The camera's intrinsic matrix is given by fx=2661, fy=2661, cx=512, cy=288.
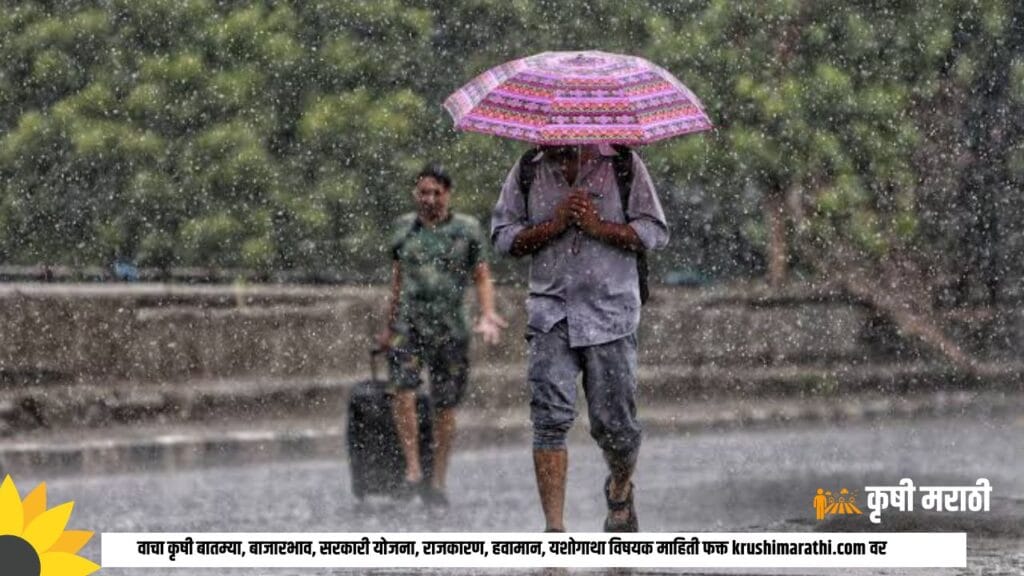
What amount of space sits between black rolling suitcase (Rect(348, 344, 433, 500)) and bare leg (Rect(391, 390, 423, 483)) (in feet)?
0.10

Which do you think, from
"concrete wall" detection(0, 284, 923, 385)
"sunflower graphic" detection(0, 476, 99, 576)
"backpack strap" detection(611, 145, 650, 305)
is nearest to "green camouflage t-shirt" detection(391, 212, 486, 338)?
"backpack strap" detection(611, 145, 650, 305)

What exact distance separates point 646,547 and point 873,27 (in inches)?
488

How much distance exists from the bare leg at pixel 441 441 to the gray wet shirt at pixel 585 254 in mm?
2238

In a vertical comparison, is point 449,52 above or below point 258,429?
above

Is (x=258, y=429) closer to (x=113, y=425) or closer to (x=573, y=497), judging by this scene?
(x=113, y=425)

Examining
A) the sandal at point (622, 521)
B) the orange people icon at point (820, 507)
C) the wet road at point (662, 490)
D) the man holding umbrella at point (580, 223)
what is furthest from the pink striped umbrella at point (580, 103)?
the orange people icon at point (820, 507)

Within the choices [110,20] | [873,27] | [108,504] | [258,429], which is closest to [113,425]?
[258,429]

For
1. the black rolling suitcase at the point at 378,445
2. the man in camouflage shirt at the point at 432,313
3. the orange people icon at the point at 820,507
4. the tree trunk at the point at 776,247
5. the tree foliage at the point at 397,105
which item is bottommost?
the orange people icon at the point at 820,507

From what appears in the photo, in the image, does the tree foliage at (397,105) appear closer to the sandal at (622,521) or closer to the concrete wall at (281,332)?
the concrete wall at (281,332)

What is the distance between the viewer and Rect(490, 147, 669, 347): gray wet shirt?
8.66 meters

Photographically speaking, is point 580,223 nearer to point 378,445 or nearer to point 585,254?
point 585,254

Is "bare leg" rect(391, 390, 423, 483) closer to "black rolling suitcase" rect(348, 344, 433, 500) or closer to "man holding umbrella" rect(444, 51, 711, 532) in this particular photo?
"black rolling suitcase" rect(348, 344, 433, 500)

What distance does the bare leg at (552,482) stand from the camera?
8539 mm

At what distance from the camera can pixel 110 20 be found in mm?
20531
